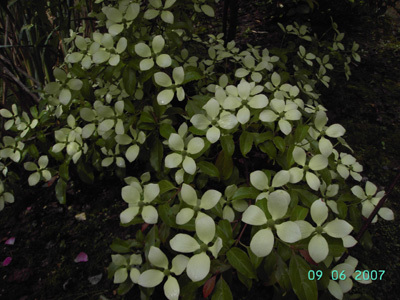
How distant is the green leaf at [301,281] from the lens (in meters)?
0.57

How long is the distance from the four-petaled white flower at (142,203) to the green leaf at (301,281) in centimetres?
33

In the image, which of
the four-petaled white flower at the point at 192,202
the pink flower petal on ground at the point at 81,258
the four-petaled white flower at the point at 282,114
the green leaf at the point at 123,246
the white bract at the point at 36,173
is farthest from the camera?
the pink flower petal on ground at the point at 81,258

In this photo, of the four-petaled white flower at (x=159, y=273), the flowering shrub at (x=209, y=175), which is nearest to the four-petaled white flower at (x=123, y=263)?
the flowering shrub at (x=209, y=175)

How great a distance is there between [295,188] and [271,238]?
27cm

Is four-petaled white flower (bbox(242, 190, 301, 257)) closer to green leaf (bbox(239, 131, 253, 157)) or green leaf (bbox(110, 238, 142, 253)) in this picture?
green leaf (bbox(239, 131, 253, 157))

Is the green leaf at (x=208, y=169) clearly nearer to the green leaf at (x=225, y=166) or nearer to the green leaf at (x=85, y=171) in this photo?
the green leaf at (x=225, y=166)

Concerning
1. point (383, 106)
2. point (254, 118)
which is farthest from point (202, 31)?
point (254, 118)

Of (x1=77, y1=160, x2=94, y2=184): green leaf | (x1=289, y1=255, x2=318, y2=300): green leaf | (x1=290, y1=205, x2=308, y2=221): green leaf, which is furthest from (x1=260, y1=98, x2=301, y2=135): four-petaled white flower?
(x1=77, y1=160, x2=94, y2=184): green leaf

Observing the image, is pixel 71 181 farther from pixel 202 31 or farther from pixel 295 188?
pixel 202 31

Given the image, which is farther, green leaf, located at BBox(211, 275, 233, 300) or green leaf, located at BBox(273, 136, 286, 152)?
green leaf, located at BBox(273, 136, 286, 152)

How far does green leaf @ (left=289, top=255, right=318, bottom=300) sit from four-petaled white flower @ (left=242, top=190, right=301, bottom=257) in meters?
0.10

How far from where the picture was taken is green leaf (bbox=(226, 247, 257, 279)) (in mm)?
605

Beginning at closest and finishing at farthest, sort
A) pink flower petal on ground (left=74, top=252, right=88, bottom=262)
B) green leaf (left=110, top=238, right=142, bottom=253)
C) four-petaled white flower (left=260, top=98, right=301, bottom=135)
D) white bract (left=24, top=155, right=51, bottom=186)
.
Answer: four-petaled white flower (left=260, top=98, right=301, bottom=135) → green leaf (left=110, top=238, right=142, bottom=253) → white bract (left=24, top=155, right=51, bottom=186) → pink flower petal on ground (left=74, top=252, right=88, bottom=262)

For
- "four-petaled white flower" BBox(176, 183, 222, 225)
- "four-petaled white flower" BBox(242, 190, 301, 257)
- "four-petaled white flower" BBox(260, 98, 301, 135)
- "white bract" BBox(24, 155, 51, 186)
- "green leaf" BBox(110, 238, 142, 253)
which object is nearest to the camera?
"four-petaled white flower" BBox(242, 190, 301, 257)
